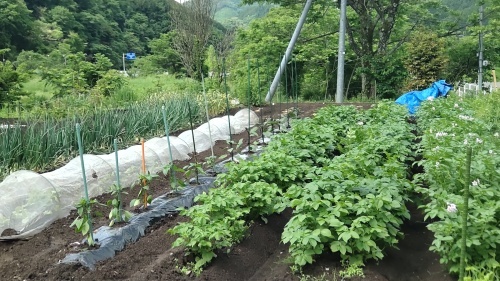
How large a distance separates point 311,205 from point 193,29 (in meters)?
15.5

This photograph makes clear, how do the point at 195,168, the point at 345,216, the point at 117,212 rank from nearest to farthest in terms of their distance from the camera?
the point at 345,216
the point at 117,212
the point at 195,168

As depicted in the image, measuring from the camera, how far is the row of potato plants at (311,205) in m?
2.75

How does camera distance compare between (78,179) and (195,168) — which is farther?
(195,168)

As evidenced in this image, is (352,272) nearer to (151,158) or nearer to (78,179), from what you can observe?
(78,179)

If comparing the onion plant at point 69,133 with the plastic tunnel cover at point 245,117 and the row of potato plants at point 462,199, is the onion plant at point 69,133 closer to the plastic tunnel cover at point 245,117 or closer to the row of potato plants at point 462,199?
the plastic tunnel cover at point 245,117

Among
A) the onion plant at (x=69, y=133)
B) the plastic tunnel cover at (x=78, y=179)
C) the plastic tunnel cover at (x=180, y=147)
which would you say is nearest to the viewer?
the plastic tunnel cover at (x=78, y=179)

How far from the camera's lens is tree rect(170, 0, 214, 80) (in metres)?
16.9

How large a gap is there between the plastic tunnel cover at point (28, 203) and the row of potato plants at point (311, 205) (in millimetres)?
1620

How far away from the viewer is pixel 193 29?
1728 cm

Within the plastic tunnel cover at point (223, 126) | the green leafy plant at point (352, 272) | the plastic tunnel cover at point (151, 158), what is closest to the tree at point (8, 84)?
the plastic tunnel cover at point (223, 126)

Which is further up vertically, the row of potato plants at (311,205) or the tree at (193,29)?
the tree at (193,29)

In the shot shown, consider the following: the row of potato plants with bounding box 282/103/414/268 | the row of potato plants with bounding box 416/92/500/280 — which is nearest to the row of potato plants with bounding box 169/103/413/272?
the row of potato plants with bounding box 282/103/414/268

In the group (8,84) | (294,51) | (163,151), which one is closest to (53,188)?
(163,151)

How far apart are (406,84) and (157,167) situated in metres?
12.6
